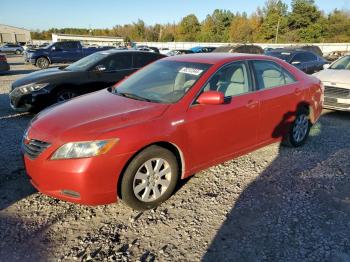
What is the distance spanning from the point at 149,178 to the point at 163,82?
1398 mm

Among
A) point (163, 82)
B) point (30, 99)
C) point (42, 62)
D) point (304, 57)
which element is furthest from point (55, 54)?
point (163, 82)

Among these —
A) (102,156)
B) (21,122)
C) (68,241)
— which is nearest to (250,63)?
(102,156)

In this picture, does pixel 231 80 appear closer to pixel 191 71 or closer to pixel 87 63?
pixel 191 71

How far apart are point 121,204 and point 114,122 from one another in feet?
3.27

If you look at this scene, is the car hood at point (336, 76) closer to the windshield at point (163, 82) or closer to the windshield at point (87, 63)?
the windshield at point (163, 82)

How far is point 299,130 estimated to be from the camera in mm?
5402

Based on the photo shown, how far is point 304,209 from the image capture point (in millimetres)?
3564

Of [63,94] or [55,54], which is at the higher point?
[55,54]

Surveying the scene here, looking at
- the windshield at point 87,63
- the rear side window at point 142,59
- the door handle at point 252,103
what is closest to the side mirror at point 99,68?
the windshield at point 87,63

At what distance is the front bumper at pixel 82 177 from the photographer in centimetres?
301

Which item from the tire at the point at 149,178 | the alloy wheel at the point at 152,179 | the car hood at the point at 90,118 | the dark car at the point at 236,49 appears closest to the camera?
the car hood at the point at 90,118

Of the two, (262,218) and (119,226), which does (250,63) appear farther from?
(119,226)

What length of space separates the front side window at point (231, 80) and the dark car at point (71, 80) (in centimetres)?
417

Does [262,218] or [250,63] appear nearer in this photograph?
[262,218]
